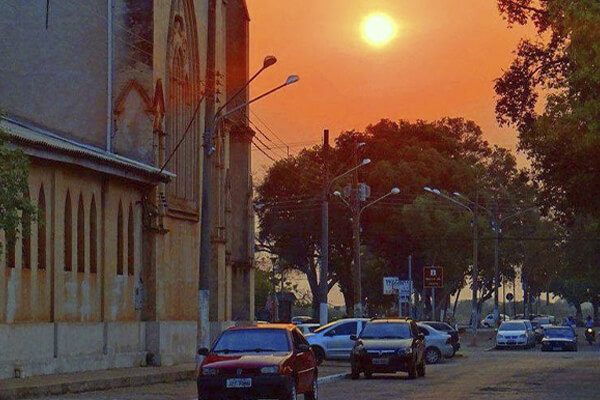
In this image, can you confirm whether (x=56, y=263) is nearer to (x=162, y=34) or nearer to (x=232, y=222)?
(x=162, y=34)

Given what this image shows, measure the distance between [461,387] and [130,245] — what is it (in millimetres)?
13796

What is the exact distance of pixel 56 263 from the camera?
36.6 meters

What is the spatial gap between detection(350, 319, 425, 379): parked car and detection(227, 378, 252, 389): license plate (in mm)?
13277

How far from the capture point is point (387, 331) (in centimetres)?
3884

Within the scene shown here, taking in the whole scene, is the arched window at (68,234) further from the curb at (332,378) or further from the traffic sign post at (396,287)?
the traffic sign post at (396,287)

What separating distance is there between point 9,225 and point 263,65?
11188 millimetres

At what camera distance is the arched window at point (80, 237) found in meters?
38.6

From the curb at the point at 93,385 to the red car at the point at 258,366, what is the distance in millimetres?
4629

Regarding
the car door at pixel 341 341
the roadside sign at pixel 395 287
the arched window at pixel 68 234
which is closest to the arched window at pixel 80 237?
the arched window at pixel 68 234

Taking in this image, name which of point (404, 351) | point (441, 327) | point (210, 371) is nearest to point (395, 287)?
point (441, 327)

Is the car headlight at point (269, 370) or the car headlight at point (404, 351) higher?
the car headlight at point (404, 351)

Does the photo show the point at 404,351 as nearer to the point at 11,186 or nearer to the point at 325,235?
the point at 11,186

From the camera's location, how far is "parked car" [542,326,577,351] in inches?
2687

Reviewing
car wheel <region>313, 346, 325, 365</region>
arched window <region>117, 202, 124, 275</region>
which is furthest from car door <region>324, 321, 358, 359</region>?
arched window <region>117, 202, 124, 275</region>
